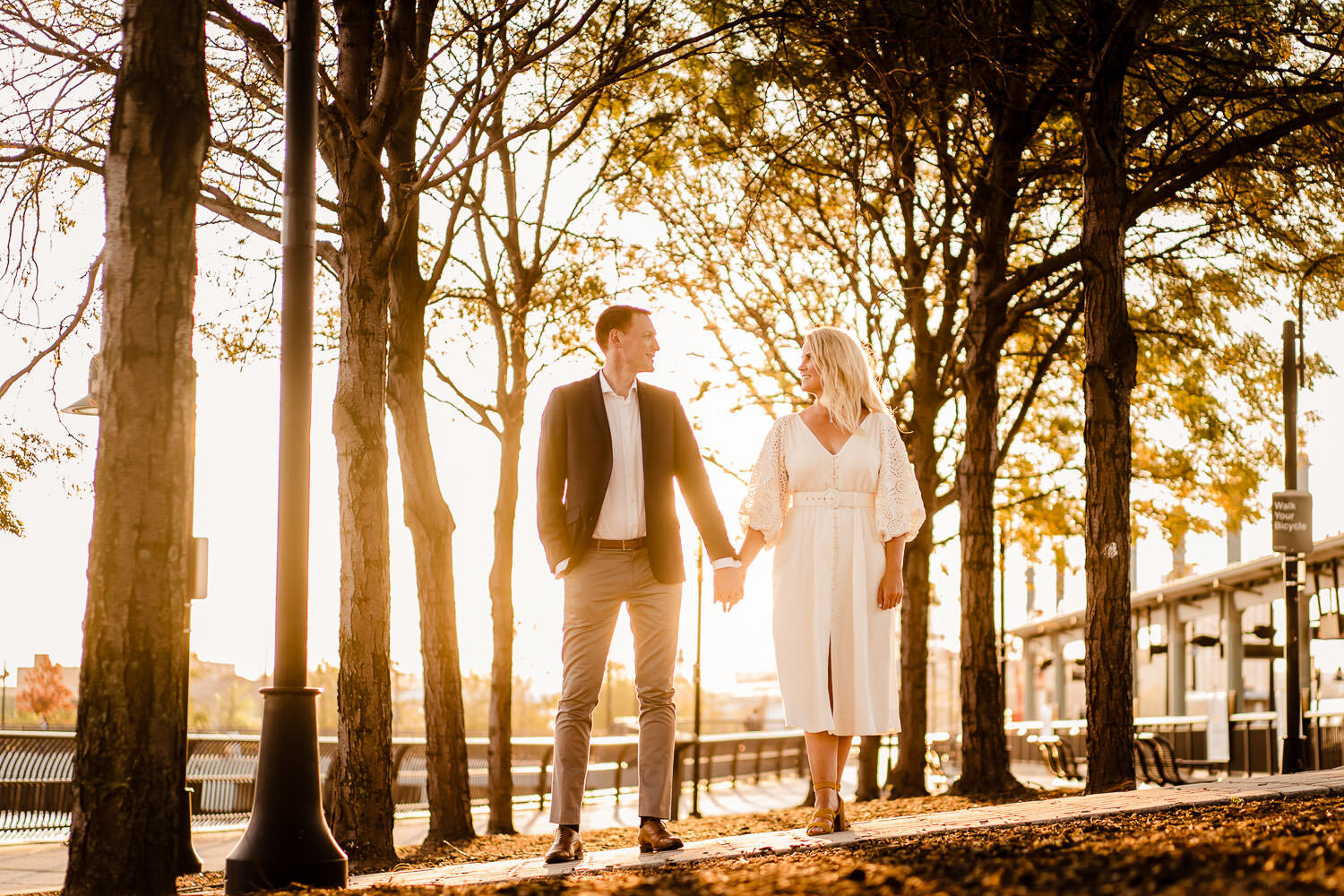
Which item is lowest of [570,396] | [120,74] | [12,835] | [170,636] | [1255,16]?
[12,835]

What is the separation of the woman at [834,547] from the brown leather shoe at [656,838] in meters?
0.66

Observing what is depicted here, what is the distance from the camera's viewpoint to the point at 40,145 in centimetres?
1088

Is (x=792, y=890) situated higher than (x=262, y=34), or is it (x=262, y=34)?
(x=262, y=34)

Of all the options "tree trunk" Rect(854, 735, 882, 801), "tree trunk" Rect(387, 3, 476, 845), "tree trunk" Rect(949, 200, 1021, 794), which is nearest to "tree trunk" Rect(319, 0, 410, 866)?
"tree trunk" Rect(387, 3, 476, 845)

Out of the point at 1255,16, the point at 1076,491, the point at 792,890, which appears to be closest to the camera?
the point at 792,890

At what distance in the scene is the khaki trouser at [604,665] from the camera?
6035mm

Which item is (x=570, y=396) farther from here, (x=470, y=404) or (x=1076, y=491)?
(x=1076, y=491)

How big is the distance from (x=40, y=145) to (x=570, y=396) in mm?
6602

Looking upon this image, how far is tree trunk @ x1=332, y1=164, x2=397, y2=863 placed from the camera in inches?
380

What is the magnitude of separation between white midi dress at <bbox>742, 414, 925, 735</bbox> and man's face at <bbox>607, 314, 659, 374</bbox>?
74 cm

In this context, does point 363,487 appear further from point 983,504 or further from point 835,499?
point 983,504

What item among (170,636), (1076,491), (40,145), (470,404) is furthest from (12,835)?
(1076,491)

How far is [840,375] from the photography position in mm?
6688

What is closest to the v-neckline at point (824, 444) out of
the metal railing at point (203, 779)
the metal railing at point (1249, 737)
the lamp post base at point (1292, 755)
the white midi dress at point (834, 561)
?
the white midi dress at point (834, 561)
